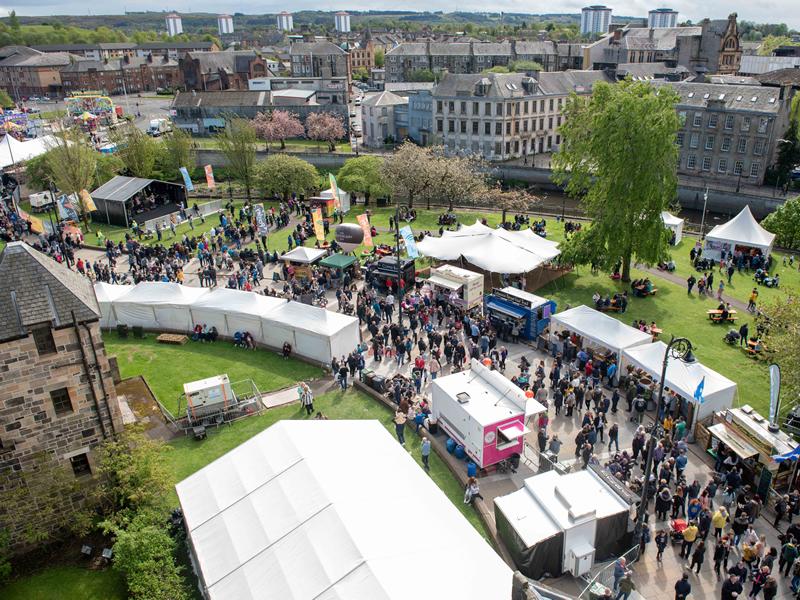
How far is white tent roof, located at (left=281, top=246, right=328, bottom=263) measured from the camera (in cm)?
3306

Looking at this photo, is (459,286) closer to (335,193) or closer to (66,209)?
(335,193)

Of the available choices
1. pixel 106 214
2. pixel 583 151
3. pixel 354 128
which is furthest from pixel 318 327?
pixel 354 128

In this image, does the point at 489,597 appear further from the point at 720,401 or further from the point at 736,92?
the point at 736,92

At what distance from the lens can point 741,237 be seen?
34.4m

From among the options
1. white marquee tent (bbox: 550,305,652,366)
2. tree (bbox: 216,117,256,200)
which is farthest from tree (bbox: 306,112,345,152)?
white marquee tent (bbox: 550,305,652,366)

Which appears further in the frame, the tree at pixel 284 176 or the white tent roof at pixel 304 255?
the tree at pixel 284 176

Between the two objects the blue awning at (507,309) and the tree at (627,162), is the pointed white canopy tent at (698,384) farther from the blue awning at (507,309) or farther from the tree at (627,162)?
the tree at (627,162)

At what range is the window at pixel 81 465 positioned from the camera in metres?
16.5

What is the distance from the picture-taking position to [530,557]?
14055 mm

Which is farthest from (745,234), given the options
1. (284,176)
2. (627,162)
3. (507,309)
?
(284,176)

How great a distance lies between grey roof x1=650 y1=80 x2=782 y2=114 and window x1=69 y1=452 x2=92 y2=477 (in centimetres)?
5147

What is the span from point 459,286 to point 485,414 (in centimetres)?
1126

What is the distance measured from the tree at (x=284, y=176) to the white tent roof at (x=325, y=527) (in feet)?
120

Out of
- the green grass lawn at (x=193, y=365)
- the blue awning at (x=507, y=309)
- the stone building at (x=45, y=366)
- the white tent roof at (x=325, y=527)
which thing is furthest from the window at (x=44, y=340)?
the blue awning at (x=507, y=309)
